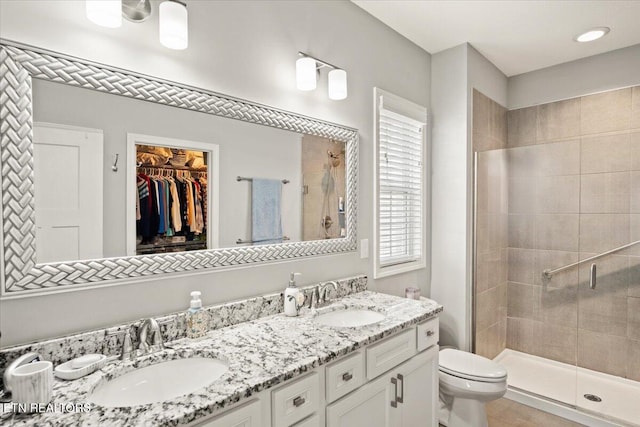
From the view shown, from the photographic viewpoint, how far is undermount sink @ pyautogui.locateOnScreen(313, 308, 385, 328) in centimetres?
178

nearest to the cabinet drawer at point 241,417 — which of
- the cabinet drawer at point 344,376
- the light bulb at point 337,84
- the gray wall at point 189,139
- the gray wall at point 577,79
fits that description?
the cabinet drawer at point 344,376

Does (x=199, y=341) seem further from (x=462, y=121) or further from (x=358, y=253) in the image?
(x=462, y=121)

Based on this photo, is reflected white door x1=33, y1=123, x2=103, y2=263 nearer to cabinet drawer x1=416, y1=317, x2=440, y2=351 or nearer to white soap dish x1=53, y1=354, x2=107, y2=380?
white soap dish x1=53, y1=354, x2=107, y2=380

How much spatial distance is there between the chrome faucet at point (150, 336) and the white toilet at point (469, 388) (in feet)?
5.58

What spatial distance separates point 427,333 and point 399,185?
3.57ft

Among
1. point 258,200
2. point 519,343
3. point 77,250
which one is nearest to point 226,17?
point 258,200

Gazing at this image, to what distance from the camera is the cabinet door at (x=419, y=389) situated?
5.43 feet

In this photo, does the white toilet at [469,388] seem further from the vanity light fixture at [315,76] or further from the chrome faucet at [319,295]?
the vanity light fixture at [315,76]

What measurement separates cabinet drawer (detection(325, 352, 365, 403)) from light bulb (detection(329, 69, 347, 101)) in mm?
1311

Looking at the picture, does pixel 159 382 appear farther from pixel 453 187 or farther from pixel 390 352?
pixel 453 187

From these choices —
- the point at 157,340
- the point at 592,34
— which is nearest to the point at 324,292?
the point at 157,340

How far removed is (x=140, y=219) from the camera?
1269 millimetres

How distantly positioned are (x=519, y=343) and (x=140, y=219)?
3.30 m

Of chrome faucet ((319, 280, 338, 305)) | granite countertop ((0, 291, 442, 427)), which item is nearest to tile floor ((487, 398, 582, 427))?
granite countertop ((0, 291, 442, 427))
